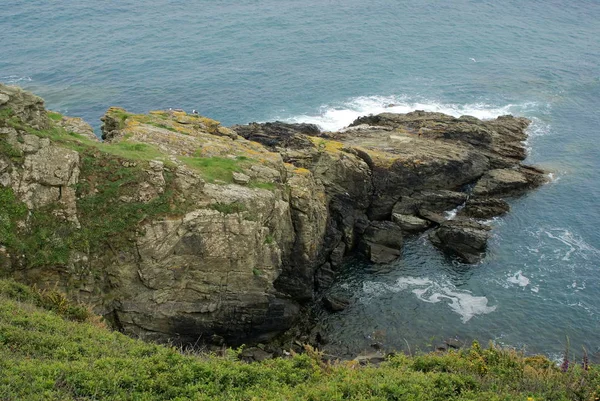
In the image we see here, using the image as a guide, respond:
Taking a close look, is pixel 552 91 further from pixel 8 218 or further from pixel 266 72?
pixel 8 218

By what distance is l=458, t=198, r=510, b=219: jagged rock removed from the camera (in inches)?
2174

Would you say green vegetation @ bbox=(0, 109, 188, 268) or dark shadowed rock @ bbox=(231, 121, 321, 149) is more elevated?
green vegetation @ bbox=(0, 109, 188, 268)

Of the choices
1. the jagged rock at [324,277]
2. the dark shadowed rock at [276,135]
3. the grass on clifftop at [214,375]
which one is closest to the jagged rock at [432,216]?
the jagged rock at [324,277]

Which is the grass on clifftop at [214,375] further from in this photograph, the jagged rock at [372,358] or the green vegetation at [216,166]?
the green vegetation at [216,166]

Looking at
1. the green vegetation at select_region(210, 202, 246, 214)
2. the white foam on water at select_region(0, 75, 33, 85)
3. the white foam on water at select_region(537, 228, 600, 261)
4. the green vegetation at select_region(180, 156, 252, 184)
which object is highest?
the green vegetation at select_region(180, 156, 252, 184)

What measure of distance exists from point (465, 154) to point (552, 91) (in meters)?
32.8

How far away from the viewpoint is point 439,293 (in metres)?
46.2

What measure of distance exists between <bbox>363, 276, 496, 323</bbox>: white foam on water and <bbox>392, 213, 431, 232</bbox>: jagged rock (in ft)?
21.5

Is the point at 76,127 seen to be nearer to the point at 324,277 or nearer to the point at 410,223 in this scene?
the point at 324,277

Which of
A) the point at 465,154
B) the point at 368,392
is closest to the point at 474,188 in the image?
the point at 465,154

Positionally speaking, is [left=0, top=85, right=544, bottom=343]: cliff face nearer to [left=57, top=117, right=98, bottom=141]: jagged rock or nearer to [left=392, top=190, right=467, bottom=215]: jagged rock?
[left=57, top=117, right=98, bottom=141]: jagged rock

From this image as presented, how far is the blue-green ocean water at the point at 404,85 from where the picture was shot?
4456cm

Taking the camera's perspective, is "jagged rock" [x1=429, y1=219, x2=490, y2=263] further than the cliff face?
Yes

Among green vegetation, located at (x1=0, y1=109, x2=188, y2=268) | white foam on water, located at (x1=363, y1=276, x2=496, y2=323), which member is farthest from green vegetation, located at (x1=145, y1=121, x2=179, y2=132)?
white foam on water, located at (x1=363, y1=276, x2=496, y2=323)
